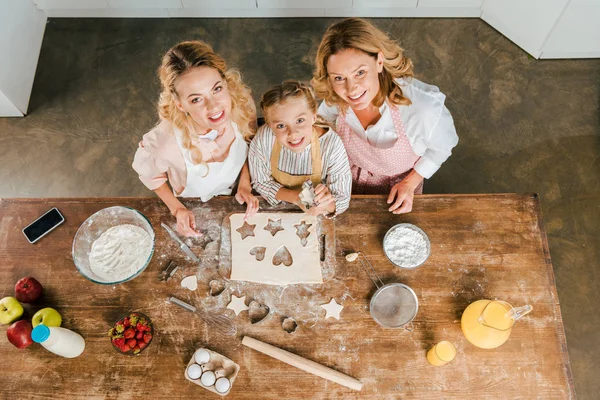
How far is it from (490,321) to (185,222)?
3.81 feet

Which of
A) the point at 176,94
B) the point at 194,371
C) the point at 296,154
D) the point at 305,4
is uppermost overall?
the point at 176,94

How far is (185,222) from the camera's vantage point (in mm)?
1815

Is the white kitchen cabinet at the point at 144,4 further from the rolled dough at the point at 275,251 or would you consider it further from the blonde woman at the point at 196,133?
the rolled dough at the point at 275,251

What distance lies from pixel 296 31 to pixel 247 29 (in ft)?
1.25

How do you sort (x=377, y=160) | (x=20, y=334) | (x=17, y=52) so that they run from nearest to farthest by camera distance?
1. (x=20, y=334)
2. (x=377, y=160)
3. (x=17, y=52)

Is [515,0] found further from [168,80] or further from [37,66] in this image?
[37,66]

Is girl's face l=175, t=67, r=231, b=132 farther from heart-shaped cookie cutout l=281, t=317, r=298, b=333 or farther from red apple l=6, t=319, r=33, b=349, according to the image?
red apple l=6, t=319, r=33, b=349

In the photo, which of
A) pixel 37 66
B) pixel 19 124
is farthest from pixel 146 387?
pixel 37 66

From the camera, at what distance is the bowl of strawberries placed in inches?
63.9

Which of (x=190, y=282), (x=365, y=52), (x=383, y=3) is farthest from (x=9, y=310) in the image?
(x=383, y=3)

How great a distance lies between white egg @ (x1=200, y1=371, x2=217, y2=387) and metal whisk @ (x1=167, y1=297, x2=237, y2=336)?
15cm

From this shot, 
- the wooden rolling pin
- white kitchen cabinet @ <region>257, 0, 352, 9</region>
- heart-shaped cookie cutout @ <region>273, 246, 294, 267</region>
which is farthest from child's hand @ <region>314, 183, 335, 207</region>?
white kitchen cabinet @ <region>257, 0, 352, 9</region>

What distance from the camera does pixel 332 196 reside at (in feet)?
5.91

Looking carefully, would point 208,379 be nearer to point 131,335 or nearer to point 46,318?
point 131,335
